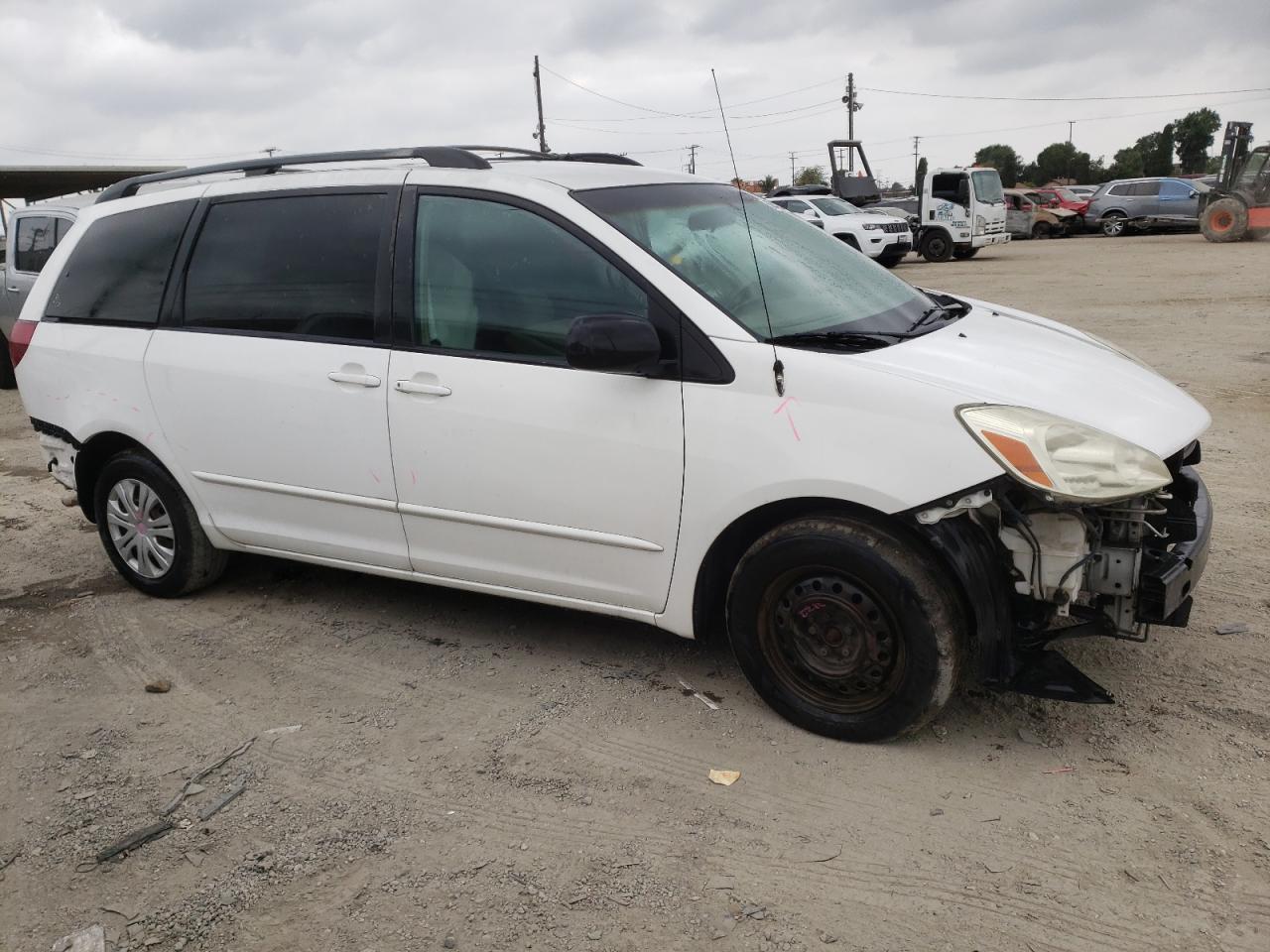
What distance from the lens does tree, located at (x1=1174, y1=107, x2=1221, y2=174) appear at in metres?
69.9

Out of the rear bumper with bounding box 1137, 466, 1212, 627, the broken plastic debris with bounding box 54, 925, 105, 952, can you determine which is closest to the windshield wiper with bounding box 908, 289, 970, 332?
the rear bumper with bounding box 1137, 466, 1212, 627

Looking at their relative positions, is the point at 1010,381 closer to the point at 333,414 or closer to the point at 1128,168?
the point at 333,414

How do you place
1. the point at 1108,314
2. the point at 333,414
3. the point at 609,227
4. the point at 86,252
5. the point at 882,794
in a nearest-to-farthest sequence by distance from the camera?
the point at 882,794 → the point at 609,227 → the point at 333,414 → the point at 86,252 → the point at 1108,314

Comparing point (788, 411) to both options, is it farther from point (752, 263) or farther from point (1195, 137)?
point (1195, 137)

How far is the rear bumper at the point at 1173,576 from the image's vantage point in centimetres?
306

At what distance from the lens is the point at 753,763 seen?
3.30 metres

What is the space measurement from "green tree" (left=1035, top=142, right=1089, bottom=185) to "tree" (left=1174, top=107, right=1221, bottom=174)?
726cm

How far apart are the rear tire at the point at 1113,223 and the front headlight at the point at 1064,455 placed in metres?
32.7

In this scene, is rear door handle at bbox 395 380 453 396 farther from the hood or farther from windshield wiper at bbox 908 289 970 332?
windshield wiper at bbox 908 289 970 332

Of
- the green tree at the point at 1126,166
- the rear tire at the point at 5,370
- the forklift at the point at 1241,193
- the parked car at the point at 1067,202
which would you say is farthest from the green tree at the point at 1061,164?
the rear tire at the point at 5,370

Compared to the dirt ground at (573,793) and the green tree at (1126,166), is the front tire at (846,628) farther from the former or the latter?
the green tree at (1126,166)

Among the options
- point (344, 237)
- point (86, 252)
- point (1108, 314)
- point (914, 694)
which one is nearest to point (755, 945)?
point (914, 694)

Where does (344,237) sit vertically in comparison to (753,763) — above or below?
above

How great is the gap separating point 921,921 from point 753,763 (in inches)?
32.5
